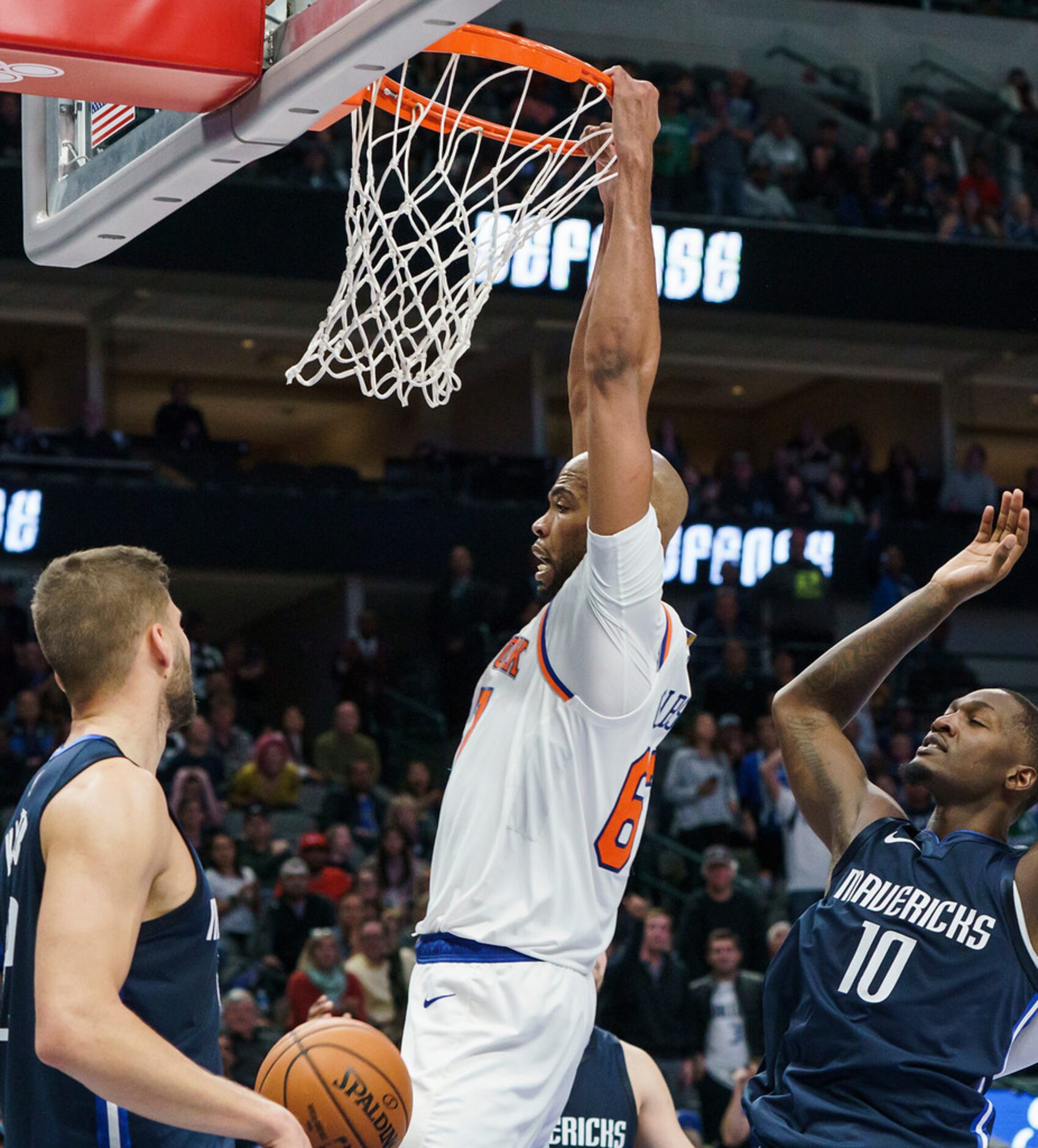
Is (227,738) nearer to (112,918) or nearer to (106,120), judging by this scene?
(106,120)

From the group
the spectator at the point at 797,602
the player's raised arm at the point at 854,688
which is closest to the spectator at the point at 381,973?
the player's raised arm at the point at 854,688

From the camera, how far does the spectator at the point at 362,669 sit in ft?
47.0

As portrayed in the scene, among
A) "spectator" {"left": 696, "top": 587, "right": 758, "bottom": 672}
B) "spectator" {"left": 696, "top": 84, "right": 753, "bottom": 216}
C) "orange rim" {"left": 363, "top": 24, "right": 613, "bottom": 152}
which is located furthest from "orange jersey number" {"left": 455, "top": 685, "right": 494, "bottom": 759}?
"spectator" {"left": 696, "top": 84, "right": 753, "bottom": 216}

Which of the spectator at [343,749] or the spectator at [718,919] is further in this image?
the spectator at [343,749]

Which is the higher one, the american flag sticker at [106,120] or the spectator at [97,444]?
the american flag sticker at [106,120]

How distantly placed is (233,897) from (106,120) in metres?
6.75

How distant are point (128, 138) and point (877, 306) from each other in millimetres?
13897

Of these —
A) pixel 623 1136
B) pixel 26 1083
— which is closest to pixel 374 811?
pixel 623 1136

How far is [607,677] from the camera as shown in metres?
3.49

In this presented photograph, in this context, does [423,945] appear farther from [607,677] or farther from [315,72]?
[315,72]

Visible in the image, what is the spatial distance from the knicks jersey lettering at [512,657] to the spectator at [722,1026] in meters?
5.84

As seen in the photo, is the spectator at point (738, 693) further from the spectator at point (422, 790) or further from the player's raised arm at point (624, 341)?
the player's raised arm at point (624, 341)

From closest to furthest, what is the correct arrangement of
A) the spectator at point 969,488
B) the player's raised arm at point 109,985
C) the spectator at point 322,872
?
1. the player's raised arm at point 109,985
2. the spectator at point 322,872
3. the spectator at point 969,488

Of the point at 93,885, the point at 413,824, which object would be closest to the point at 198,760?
the point at 413,824
